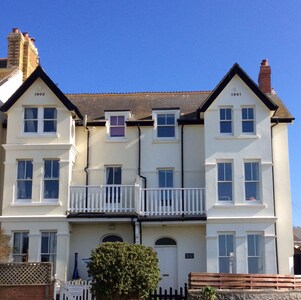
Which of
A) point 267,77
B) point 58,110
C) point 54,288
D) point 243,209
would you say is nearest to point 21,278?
point 54,288

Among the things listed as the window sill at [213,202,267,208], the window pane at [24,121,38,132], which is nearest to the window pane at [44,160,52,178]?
the window pane at [24,121,38,132]

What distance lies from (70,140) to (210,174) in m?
6.68

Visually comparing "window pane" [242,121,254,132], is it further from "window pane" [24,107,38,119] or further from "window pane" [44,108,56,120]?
"window pane" [24,107,38,119]

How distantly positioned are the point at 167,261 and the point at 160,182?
3.84 m

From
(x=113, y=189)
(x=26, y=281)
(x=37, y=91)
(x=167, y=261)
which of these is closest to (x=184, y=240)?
(x=167, y=261)

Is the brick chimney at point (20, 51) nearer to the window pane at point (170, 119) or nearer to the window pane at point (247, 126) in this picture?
the window pane at point (170, 119)

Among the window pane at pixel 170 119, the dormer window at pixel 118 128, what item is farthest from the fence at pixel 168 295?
the window pane at pixel 170 119

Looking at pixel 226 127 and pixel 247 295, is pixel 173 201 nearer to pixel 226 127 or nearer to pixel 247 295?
pixel 226 127

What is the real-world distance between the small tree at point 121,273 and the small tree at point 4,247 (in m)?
4.44

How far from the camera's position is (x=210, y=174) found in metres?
24.6

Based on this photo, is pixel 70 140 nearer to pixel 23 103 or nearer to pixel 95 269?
pixel 23 103

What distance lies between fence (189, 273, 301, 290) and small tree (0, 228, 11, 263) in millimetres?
7904

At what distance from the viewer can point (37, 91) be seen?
25656mm

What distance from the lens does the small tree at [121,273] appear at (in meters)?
19.9
